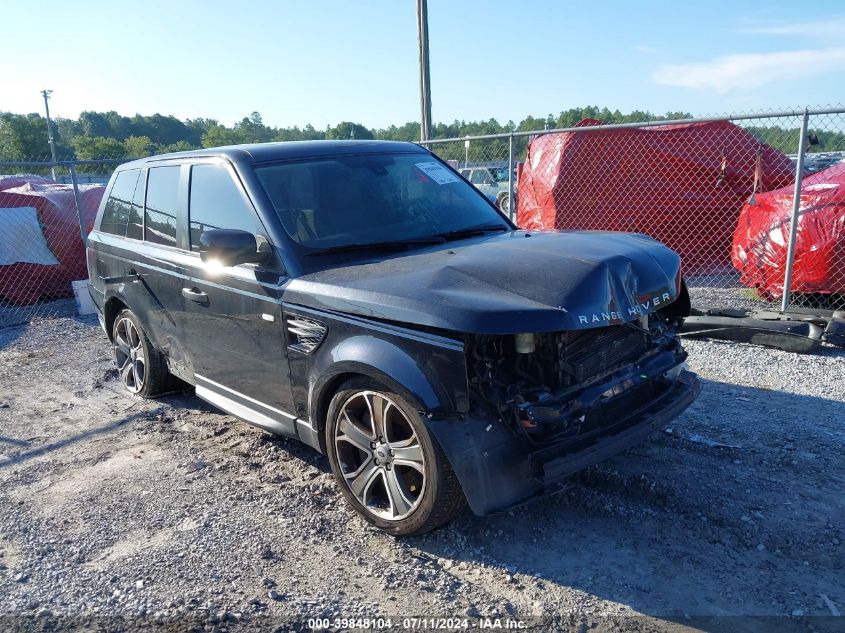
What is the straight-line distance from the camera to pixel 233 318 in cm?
399

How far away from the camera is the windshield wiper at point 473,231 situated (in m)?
4.10

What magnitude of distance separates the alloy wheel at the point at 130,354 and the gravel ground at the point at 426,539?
803mm

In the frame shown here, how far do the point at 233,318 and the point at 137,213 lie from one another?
1.80 m

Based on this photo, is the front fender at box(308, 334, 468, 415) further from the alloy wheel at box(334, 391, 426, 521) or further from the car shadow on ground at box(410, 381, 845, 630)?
the car shadow on ground at box(410, 381, 845, 630)

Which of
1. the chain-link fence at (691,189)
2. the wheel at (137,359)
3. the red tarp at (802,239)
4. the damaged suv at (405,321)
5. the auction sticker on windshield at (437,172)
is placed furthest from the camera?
the chain-link fence at (691,189)

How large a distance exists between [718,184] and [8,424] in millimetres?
9537

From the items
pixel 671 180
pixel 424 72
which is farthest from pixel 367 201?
pixel 424 72

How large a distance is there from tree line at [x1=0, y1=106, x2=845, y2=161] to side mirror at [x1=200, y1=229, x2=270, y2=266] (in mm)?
2890

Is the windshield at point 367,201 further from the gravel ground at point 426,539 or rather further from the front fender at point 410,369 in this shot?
the gravel ground at point 426,539

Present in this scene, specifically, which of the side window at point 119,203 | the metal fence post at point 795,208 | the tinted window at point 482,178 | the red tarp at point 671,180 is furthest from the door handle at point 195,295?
the tinted window at point 482,178

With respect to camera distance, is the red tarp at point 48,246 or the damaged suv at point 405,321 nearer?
the damaged suv at point 405,321

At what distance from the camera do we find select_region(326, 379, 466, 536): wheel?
9.89 feet

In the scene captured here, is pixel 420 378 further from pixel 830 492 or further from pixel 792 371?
pixel 792 371

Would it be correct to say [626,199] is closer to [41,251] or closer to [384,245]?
[384,245]
